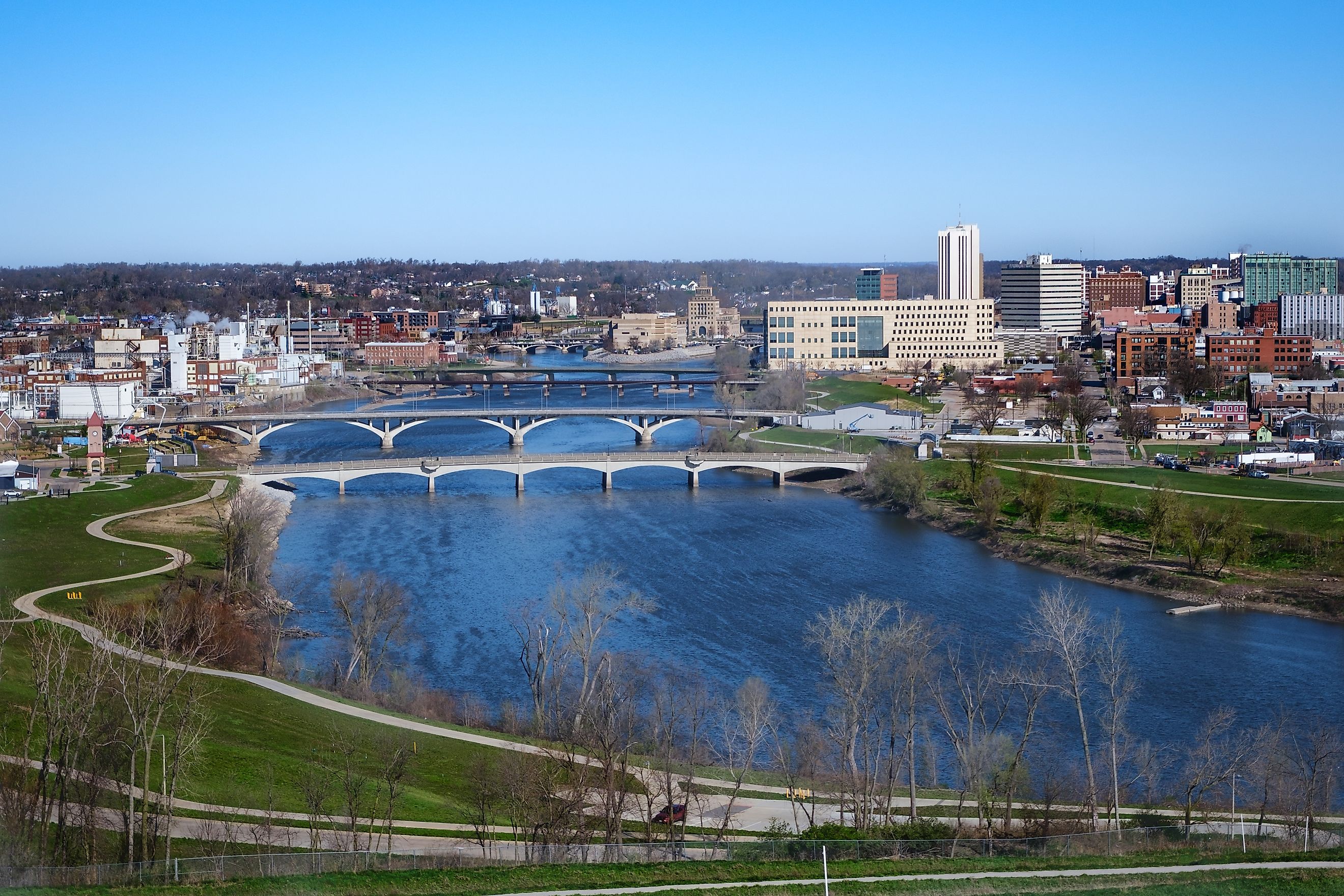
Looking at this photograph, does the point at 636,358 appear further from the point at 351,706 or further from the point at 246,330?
the point at 351,706

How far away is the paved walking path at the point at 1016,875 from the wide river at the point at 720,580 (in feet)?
13.6

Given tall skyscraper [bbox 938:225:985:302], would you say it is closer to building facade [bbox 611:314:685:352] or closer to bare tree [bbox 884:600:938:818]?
building facade [bbox 611:314:685:352]

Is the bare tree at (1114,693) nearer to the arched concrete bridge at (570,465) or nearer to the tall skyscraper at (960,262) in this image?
the arched concrete bridge at (570,465)

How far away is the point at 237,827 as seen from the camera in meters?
7.45

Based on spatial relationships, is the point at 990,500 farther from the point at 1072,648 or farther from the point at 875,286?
the point at 875,286

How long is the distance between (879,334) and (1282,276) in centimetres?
2472

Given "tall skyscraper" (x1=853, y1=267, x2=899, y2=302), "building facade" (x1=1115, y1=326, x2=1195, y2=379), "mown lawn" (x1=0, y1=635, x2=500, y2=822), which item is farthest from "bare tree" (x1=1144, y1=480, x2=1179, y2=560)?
"tall skyscraper" (x1=853, y1=267, x2=899, y2=302)

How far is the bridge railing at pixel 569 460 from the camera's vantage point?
23938 mm

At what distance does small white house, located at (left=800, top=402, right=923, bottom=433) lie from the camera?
29266 millimetres

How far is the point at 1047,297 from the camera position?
2270 inches

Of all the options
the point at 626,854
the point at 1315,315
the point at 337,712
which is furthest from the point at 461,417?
the point at 1315,315

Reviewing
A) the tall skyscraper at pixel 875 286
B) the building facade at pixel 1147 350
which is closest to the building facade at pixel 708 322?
the tall skyscraper at pixel 875 286

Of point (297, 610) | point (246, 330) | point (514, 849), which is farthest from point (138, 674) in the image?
point (246, 330)

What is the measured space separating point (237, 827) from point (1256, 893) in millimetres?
4776
